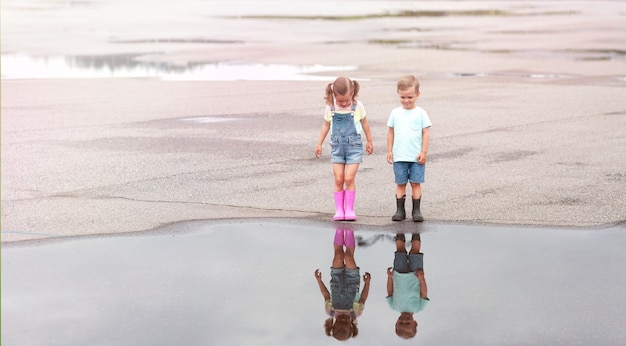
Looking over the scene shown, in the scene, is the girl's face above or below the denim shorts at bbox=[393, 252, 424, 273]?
above

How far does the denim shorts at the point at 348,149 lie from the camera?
9172mm

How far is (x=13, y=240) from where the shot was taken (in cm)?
825

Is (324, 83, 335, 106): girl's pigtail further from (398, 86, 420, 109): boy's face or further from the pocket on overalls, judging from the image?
(398, 86, 420, 109): boy's face

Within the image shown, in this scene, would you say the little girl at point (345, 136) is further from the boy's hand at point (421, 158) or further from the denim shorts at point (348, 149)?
the boy's hand at point (421, 158)

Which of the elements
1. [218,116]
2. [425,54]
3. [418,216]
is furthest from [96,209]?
[425,54]

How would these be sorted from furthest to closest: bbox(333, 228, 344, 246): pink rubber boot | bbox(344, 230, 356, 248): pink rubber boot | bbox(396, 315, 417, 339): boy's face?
1. bbox(333, 228, 344, 246): pink rubber boot
2. bbox(344, 230, 356, 248): pink rubber boot
3. bbox(396, 315, 417, 339): boy's face

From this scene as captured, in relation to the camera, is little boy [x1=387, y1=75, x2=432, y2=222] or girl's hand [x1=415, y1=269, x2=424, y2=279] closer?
girl's hand [x1=415, y1=269, x2=424, y2=279]

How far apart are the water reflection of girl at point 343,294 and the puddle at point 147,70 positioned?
14850 millimetres

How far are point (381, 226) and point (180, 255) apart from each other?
1734 millimetres

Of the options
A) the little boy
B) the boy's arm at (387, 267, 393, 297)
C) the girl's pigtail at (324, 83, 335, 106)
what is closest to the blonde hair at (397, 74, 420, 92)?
the little boy

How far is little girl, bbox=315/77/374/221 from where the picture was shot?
29.3 ft

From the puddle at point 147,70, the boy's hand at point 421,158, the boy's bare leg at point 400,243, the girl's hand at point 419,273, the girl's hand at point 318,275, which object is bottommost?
the puddle at point 147,70

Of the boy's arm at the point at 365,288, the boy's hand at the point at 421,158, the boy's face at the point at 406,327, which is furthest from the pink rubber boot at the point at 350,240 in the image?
the boy's face at the point at 406,327

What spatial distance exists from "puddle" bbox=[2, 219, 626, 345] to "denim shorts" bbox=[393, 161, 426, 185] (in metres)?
0.57
